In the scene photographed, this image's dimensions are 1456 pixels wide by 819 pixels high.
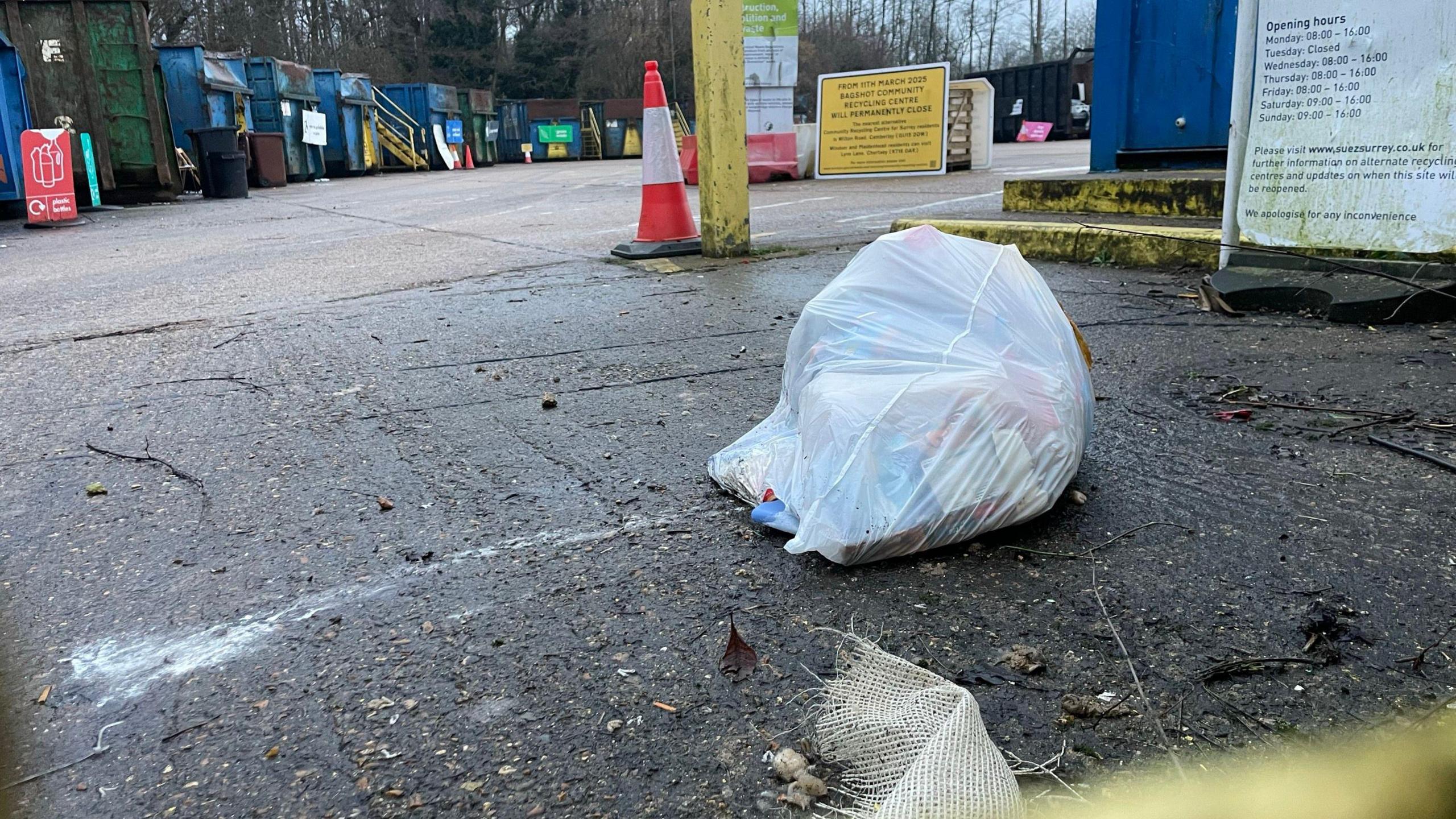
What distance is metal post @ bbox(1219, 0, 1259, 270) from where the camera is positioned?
4.03m

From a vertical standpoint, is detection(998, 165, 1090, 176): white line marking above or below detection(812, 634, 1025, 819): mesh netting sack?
above

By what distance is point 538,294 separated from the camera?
512 cm

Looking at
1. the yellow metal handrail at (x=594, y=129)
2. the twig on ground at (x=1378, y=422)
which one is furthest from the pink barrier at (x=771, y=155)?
the yellow metal handrail at (x=594, y=129)

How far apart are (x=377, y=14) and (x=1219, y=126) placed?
38188 millimetres

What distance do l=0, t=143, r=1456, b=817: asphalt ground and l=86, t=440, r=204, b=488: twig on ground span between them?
15 mm

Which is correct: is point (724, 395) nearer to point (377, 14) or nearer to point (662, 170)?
point (662, 170)

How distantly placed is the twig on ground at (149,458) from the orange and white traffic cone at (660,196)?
357cm

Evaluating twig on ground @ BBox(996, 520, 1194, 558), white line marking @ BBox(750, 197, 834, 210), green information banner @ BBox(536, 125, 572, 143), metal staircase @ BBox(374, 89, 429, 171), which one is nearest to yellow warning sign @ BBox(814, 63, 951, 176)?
white line marking @ BBox(750, 197, 834, 210)

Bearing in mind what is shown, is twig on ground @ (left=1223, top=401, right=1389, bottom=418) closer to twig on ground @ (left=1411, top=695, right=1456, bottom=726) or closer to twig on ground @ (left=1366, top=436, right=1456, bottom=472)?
twig on ground @ (left=1366, top=436, right=1456, bottom=472)

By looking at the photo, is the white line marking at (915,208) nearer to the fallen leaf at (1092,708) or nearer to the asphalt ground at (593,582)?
the asphalt ground at (593,582)

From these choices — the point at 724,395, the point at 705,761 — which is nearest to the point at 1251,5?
the point at 724,395

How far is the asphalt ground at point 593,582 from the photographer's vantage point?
1.43 metres

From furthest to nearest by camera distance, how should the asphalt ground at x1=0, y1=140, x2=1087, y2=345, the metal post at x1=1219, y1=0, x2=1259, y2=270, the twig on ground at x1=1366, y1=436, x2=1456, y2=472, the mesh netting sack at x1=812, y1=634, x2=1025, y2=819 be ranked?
the asphalt ground at x1=0, y1=140, x2=1087, y2=345
the metal post at x1=1219, y1=0, x2=1259, y2=270
the twig on ground at x1=1366, y1=436, x2=1456, y2=472
the mesh netting sack at x1=812, y1=634, x2=1025, y2=819

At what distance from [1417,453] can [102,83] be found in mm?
15053
